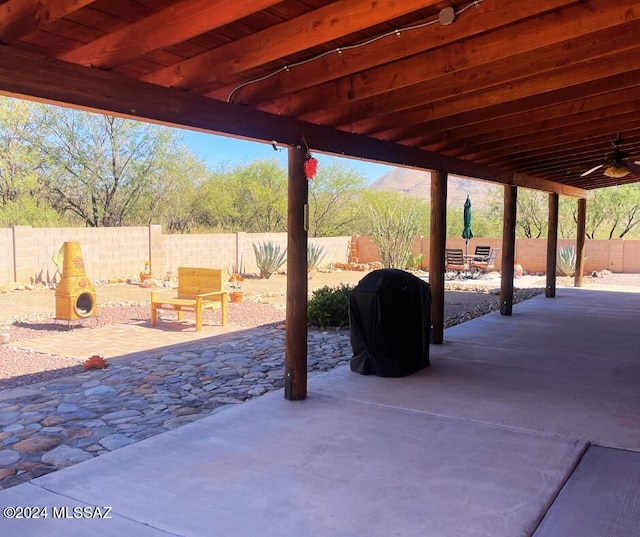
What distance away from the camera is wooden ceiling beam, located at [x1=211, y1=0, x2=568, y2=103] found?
3.23 m

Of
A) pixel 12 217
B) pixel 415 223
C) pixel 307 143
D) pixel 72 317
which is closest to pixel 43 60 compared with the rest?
pixel 307 143

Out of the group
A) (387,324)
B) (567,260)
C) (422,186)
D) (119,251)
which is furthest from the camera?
(422,186)

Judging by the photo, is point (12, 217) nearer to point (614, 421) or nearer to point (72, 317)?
point (72, 317)

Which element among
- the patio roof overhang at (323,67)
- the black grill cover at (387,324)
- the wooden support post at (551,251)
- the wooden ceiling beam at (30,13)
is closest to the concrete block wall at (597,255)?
the wooden support post at (551,251)

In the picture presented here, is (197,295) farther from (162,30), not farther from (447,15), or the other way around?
(447,15)

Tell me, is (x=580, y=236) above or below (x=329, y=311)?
above

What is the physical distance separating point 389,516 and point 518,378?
3.14 metres

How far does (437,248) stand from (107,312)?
535 centimetres

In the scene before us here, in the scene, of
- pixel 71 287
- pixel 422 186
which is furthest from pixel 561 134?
pixel 422 186

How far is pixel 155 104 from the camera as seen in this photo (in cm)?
371

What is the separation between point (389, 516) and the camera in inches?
114

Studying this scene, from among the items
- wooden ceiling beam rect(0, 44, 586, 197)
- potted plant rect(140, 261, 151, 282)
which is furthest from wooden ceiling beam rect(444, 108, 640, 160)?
potted plant rect(140, 261, 151, 282)

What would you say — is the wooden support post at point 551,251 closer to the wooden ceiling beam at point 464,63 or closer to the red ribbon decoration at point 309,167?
the wooden ceiling beam at point 464,63

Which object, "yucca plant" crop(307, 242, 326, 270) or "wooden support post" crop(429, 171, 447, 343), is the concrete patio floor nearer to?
"wooden support post" crop(429, 171, 447, 343)
